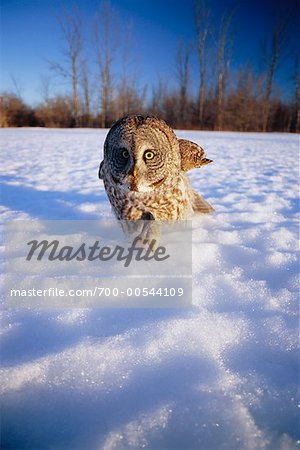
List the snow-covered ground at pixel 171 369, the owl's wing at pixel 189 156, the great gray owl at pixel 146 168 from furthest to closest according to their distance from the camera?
1. the owl's wing at pixel 189 156
2. the great gray owl at pixel 146 168
3. the snow-covered ground at pixel 171 369

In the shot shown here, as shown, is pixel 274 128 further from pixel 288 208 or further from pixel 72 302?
pixel 72 302

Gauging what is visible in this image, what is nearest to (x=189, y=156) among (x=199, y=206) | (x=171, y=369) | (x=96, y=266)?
(x=199, y=206)

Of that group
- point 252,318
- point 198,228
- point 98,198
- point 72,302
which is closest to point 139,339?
point 72,302

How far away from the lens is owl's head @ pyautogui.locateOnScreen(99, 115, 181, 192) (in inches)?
61.9

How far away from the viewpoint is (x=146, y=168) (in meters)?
1.64

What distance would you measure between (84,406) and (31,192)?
3.02 m

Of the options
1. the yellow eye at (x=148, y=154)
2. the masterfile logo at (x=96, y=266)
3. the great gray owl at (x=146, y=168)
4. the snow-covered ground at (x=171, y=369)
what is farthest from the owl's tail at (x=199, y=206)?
the yellow eye at (x=148, y=154)

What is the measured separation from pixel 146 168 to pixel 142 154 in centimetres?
9

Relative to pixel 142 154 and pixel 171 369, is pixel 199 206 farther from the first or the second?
pixel 171 369

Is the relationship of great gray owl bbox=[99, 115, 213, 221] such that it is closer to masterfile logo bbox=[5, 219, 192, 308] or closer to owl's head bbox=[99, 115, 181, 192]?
owl's head bbox=[99, 115, 181, 192]

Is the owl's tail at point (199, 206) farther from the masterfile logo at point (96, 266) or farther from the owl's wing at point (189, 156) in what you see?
the owl's wing at point (189, 156)

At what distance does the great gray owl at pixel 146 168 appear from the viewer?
1.59m

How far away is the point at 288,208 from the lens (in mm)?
2912

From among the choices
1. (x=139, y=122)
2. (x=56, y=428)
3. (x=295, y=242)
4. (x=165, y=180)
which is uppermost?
(x=139, y=122)
